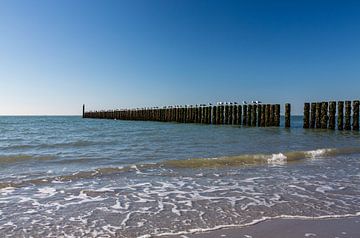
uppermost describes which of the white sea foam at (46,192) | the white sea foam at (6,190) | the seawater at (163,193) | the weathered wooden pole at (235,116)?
the weathered wooden pole at (235,116)

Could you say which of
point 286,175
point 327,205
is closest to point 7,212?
point 327,205

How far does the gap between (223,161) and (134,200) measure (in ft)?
16.6

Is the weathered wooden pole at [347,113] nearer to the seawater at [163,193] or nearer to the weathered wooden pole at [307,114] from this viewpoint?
the weathered wooden pole at [307,114]

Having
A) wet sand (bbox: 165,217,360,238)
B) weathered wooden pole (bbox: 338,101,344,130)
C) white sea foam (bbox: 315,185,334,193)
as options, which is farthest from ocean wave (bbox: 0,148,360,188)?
weathered wooden pole (bbox: 338,101,344,130)

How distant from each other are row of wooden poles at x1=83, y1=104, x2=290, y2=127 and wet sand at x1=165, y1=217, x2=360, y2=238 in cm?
2629

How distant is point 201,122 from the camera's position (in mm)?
39719

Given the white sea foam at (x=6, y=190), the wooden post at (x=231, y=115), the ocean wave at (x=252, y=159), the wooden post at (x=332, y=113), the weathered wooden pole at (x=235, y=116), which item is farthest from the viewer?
the wooden post at (x=231, y=115)

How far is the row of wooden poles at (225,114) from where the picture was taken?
30875mm

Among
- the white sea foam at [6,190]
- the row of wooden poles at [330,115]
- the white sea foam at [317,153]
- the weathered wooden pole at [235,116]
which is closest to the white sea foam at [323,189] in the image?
the white sea foam at [317,153]

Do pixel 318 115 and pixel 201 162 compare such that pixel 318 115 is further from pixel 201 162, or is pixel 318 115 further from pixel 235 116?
pixel 201 162

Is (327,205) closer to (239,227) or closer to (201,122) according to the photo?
(239,227)

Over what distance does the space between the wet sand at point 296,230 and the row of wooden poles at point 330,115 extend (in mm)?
22366

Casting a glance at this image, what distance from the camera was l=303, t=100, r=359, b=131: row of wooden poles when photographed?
25.1m

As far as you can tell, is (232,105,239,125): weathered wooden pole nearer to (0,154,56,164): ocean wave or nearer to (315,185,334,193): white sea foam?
(0,154,56,164): ocean wave
